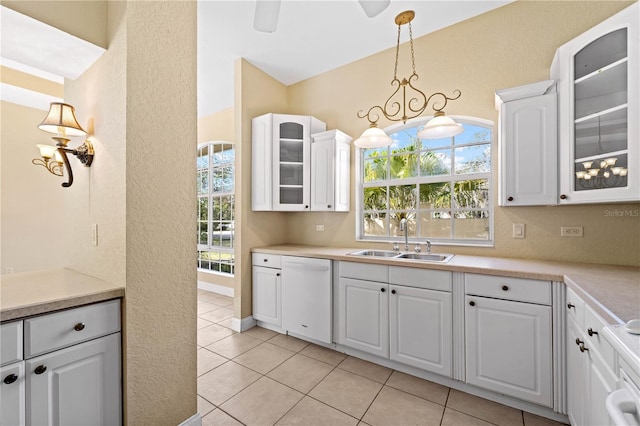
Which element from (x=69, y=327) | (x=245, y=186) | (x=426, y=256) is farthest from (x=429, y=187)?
(x=69, y=327)

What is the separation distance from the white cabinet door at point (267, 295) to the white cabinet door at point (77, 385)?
1.74m

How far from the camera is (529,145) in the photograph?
2012mm

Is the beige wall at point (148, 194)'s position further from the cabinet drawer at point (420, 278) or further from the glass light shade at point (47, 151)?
the cabinet drawer at point (420, 278)

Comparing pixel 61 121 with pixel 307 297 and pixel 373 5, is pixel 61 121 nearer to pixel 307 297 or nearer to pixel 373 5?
pixel 373 5

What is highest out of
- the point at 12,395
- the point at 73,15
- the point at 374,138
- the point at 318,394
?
the point at 73,15

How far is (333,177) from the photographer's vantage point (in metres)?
3.08

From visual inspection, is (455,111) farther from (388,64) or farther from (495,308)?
(495,308)

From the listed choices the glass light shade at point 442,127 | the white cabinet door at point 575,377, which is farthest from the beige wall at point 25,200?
the white cabinet door at point 575,377

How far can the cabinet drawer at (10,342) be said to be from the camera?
993 mm

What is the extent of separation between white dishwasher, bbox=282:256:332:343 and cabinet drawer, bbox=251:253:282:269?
8 cm

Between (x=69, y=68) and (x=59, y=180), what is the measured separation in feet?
7.90

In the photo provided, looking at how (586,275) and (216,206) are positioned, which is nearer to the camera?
(586,275)

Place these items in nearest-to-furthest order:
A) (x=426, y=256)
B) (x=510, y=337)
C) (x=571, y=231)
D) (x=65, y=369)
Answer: (x=65, y=369) < (x=510, y=337) < (x=571, y=231) < (x=426, y=256)

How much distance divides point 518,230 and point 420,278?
103cm
